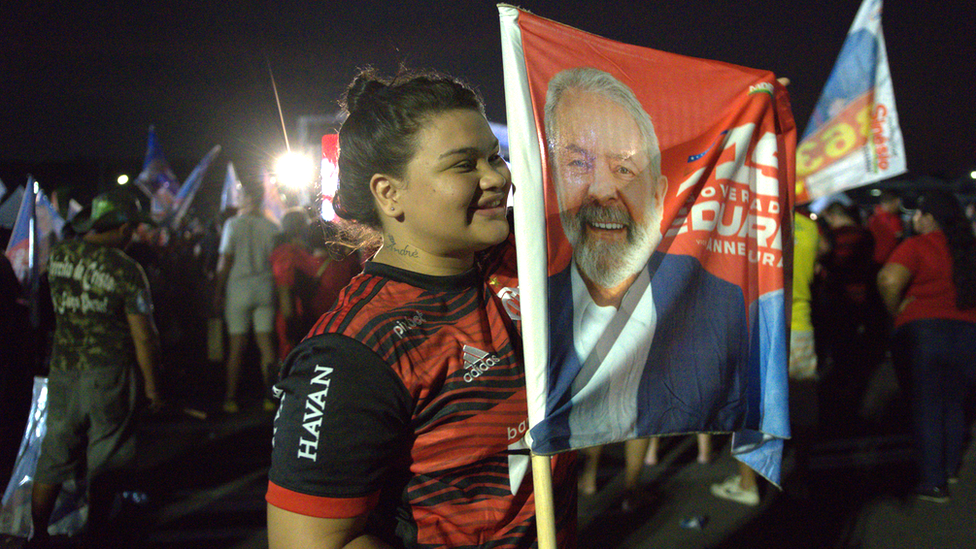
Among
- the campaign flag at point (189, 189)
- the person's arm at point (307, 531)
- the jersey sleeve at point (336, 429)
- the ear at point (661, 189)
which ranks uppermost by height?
the campaign flag at point (189, 189)

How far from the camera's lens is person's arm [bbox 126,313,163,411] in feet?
13.2

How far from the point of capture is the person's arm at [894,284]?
4.53m

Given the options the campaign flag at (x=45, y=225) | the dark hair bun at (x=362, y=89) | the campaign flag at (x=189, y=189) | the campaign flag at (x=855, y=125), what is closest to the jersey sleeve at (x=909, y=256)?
the campaign flag at (x=855, y=125)

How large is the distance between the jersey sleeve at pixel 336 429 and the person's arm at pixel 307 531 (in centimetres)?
1

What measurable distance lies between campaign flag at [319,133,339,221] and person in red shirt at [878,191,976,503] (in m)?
4.09

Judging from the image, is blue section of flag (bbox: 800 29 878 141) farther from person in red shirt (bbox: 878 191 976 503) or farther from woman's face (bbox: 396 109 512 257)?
woman's face (bbox: 396 109 512 257)

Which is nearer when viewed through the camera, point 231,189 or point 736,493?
point 736,493

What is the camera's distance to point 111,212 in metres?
3.99

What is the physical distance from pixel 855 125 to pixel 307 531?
373cm

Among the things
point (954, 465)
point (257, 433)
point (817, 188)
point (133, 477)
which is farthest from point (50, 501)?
point (954, 465)

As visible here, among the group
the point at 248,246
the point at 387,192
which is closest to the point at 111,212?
the point at 248,246

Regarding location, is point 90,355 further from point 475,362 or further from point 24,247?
point 475,362

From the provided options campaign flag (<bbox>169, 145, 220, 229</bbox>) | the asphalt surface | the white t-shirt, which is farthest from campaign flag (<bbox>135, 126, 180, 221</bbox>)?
the asphalt surface

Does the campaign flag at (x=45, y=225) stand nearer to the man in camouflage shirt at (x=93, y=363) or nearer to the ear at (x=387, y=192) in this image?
the man in camouflage shirt at (x=93, y=363)
